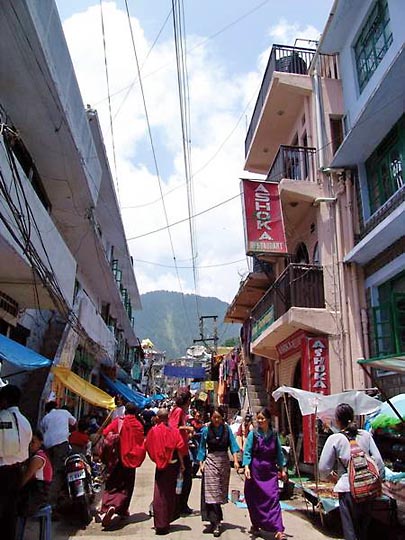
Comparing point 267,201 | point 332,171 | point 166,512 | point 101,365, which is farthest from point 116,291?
point 166,512

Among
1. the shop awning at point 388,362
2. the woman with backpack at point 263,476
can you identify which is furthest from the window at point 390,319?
the woman with backpack at point 263,476

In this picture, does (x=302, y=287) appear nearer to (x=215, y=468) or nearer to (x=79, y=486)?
(x=215, y=468)

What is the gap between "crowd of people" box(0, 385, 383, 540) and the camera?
4773 mm

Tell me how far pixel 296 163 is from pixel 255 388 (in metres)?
9.64

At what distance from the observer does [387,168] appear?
10859 mm

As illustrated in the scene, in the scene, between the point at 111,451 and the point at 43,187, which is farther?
the point at 43,187

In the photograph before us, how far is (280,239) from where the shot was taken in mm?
12914

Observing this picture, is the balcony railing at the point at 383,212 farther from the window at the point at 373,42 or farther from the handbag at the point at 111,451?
the handbag at the point at 111,451

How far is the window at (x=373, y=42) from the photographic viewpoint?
10641mm

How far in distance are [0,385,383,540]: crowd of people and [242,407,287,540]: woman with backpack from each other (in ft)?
0.04

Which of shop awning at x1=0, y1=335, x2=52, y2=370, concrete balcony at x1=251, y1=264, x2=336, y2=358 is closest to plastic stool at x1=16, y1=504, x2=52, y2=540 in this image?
shop awning at x1=0, y1=335, x2=52, y2=370

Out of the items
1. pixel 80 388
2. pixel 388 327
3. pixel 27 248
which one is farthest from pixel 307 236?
pixel 27 248

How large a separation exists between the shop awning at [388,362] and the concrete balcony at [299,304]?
5.20m

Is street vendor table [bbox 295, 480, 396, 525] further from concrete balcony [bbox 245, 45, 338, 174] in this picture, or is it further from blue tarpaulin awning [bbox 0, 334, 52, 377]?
concrete balcony [bbox 245, 45, 338, 174]
